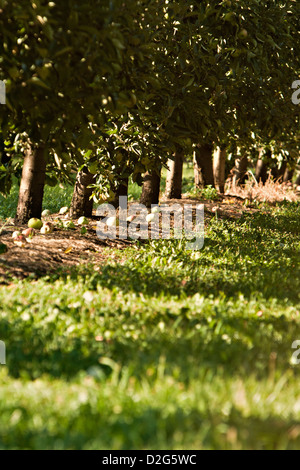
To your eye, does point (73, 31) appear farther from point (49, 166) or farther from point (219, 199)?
point (219, 199)

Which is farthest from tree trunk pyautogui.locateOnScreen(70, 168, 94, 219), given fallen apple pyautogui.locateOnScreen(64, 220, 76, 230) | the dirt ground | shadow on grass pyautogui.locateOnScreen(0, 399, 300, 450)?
shadow on grass pyautogui.locateOnScreen(0, 399, 300, 450)

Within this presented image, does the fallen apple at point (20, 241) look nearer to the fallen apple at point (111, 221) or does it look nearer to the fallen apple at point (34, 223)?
the fallen apple at point (34, 223)

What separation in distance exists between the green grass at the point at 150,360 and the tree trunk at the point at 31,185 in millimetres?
2015

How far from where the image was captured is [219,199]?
12680 millimetres

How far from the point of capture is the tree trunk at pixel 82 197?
867 centimetres

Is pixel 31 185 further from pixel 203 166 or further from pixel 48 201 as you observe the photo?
pixel 203 166

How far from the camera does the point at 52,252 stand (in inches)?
250

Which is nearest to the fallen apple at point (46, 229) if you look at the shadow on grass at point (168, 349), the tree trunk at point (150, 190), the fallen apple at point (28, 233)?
the fallen apple at point (28, 233)

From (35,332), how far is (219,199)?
9352mm

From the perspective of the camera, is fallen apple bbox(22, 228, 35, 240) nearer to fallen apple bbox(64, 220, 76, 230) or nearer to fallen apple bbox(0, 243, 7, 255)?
fallen apple bbox(0, 243, 7, 255)

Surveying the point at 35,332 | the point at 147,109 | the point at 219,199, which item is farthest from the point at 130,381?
the point at 219,199

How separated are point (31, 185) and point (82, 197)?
144 cm

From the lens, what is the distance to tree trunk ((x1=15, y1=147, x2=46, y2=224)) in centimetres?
732

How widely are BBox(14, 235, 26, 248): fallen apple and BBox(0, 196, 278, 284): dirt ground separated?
0.15 feet
